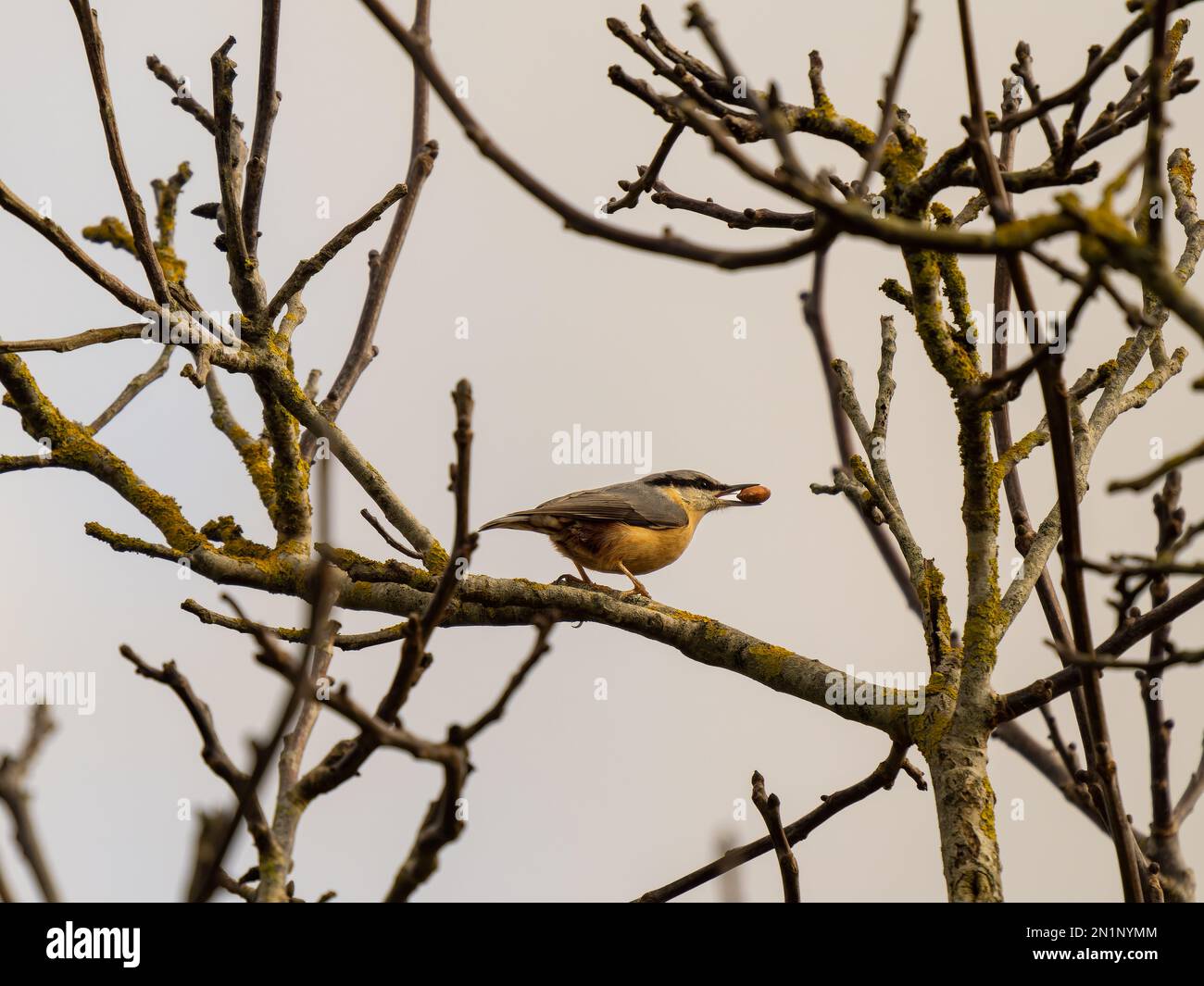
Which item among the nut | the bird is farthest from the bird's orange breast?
the nut

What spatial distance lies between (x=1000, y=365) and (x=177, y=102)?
297 cm

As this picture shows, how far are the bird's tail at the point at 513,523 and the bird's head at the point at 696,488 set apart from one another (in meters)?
1.34

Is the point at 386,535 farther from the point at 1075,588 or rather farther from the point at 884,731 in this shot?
the point at 1075,588

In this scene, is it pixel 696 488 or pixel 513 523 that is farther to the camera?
pixel 696 488

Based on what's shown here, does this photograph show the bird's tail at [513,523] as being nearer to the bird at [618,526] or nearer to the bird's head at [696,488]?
the bird at [618,526]

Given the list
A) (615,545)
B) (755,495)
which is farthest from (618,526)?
(755,495)

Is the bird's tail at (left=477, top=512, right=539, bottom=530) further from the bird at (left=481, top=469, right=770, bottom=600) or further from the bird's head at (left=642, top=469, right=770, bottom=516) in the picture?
the bird's head at (left=642, top=469, right=770, bottom=516)

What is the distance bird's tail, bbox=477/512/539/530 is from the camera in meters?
6.26

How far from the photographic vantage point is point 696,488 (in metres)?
7.73

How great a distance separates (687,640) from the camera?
3.73 metres

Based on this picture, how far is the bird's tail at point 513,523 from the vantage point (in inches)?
246

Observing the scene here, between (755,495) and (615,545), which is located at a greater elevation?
(755,495)

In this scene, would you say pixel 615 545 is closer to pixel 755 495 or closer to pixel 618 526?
pixel 618 526

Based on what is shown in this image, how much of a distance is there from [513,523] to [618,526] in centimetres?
64
